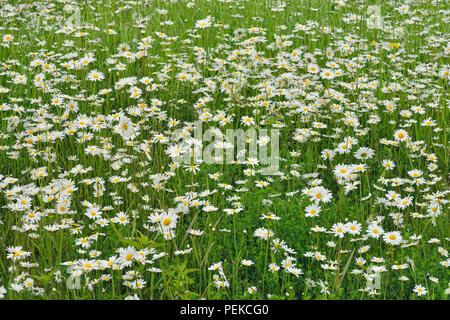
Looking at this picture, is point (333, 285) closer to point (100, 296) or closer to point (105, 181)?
point (100, 296)

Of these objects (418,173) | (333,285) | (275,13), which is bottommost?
(333,285)

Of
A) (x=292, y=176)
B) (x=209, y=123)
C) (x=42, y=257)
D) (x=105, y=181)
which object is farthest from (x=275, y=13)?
(x=42, y=257)

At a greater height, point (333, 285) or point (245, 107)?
point (245, 107)

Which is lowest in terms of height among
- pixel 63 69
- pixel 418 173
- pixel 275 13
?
pixel 418 173

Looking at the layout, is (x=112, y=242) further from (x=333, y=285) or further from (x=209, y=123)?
(x=209, y=123)

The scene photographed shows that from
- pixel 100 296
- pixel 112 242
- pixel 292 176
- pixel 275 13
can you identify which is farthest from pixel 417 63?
pixel 100 296

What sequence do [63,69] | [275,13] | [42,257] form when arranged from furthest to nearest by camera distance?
[275,13] → [63,69] → [42,257]

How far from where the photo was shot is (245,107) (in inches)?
171

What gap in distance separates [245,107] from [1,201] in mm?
2105

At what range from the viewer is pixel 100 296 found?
2375 mm

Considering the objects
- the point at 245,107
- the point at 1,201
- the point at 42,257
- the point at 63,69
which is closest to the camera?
the point at 42,257

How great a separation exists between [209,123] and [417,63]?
249 cm
